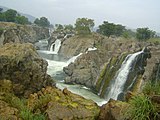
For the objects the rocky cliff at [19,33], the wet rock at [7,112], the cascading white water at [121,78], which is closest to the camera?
the wet rock at [7,112]

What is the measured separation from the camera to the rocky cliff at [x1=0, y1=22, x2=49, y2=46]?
5128 centimetres

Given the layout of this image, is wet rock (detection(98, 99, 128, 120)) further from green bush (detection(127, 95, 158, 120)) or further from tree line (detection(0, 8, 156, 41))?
tree line (detection(0, 8, 156, 41))

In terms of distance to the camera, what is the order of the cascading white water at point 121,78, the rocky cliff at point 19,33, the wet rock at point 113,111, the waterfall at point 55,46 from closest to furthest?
the wet rock at point 113,111
the cascading white water at point 121,78
the rocky cliff at point 19,33
the waterfall at point 55,46

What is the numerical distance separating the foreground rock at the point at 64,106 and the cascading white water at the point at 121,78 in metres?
13.1

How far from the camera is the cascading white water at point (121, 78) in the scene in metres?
26.5

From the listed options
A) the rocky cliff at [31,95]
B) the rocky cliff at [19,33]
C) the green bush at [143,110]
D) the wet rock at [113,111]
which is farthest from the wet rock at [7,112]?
the rocky cliff at [19,33]

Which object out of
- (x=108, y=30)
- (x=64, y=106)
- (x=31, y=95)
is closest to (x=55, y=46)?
(x=108, y=30)

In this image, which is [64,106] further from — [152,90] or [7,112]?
[152,90]

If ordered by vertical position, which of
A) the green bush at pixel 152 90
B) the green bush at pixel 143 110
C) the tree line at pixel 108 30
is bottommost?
the green bush at pixel 143 110

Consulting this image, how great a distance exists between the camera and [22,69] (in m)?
19.4

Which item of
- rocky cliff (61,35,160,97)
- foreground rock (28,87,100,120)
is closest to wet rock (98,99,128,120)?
foreground rock (28,87,100,120)

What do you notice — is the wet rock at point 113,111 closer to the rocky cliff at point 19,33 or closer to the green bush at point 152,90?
the green bush at point 152,90

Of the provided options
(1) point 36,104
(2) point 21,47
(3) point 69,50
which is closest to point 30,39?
(3) point 69,50

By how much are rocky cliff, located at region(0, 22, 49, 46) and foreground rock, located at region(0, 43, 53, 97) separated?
29.4m
